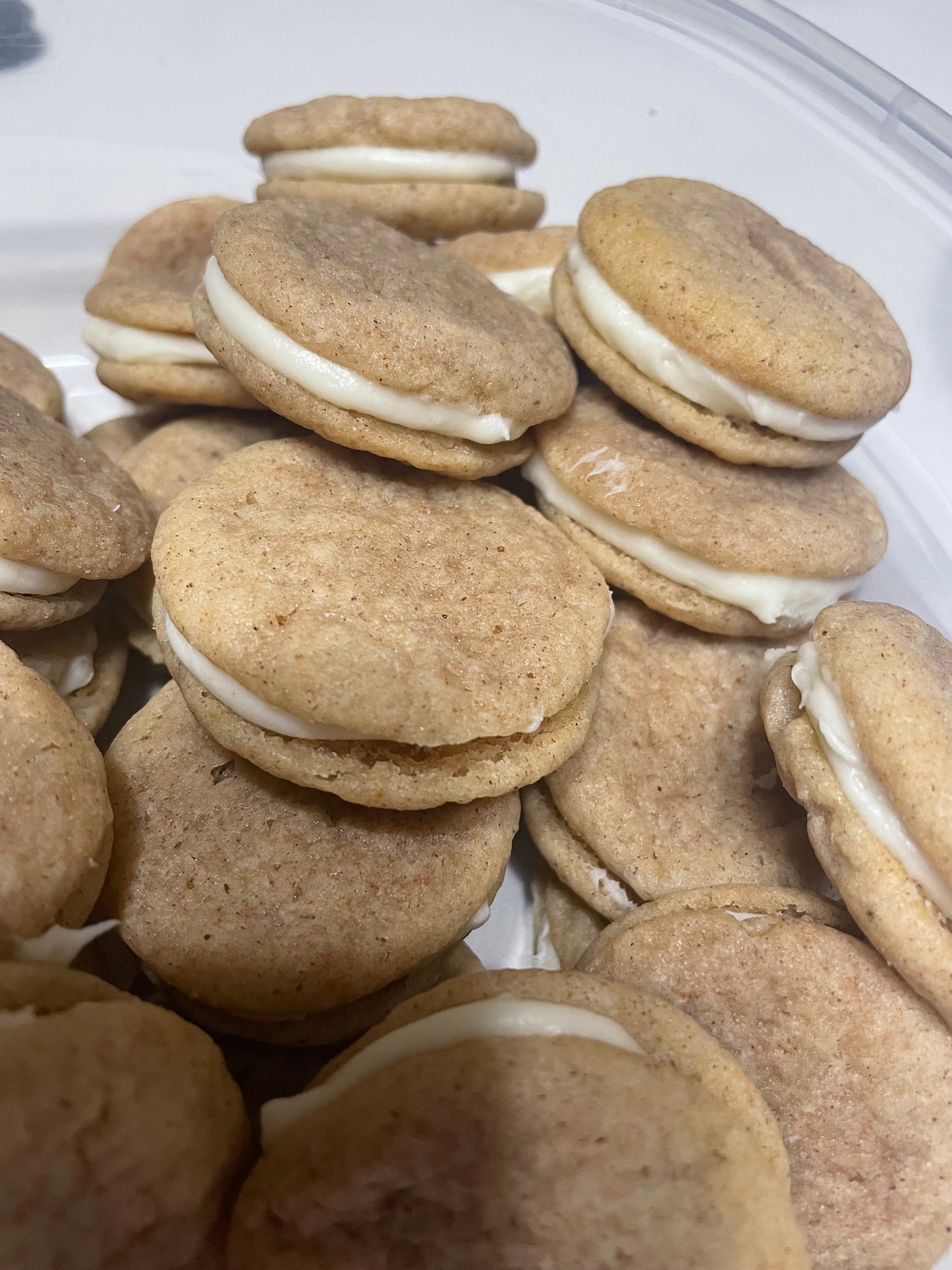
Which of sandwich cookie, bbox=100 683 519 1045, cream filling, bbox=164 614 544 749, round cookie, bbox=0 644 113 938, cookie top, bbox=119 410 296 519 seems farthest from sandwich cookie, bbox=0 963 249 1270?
cookie top, bbox=119 410 296 519

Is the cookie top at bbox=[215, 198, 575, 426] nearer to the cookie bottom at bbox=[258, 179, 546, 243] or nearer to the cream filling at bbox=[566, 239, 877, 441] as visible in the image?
the cream filling at bbox=[566, 239, 877, 441]

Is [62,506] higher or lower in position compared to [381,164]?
lower

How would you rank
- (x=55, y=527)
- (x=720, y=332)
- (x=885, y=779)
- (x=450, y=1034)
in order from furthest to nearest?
(x=720, y=332), (x=55, y=527), (x=885, y=779), (x=450, y=1034)

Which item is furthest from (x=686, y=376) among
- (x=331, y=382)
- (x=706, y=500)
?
(x=331, y=382)

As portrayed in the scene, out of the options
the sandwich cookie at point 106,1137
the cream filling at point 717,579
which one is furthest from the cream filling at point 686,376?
the sandwich cookie at point 106,1137

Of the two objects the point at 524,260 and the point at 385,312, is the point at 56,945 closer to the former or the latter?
the point at 385,312

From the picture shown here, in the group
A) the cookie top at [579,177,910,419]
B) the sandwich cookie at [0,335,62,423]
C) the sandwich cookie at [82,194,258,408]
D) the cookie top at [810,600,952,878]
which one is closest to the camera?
the cookie top at [810,600,952,878]

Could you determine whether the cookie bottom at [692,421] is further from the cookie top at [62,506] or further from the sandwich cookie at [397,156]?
the cookie top at [62,506]
